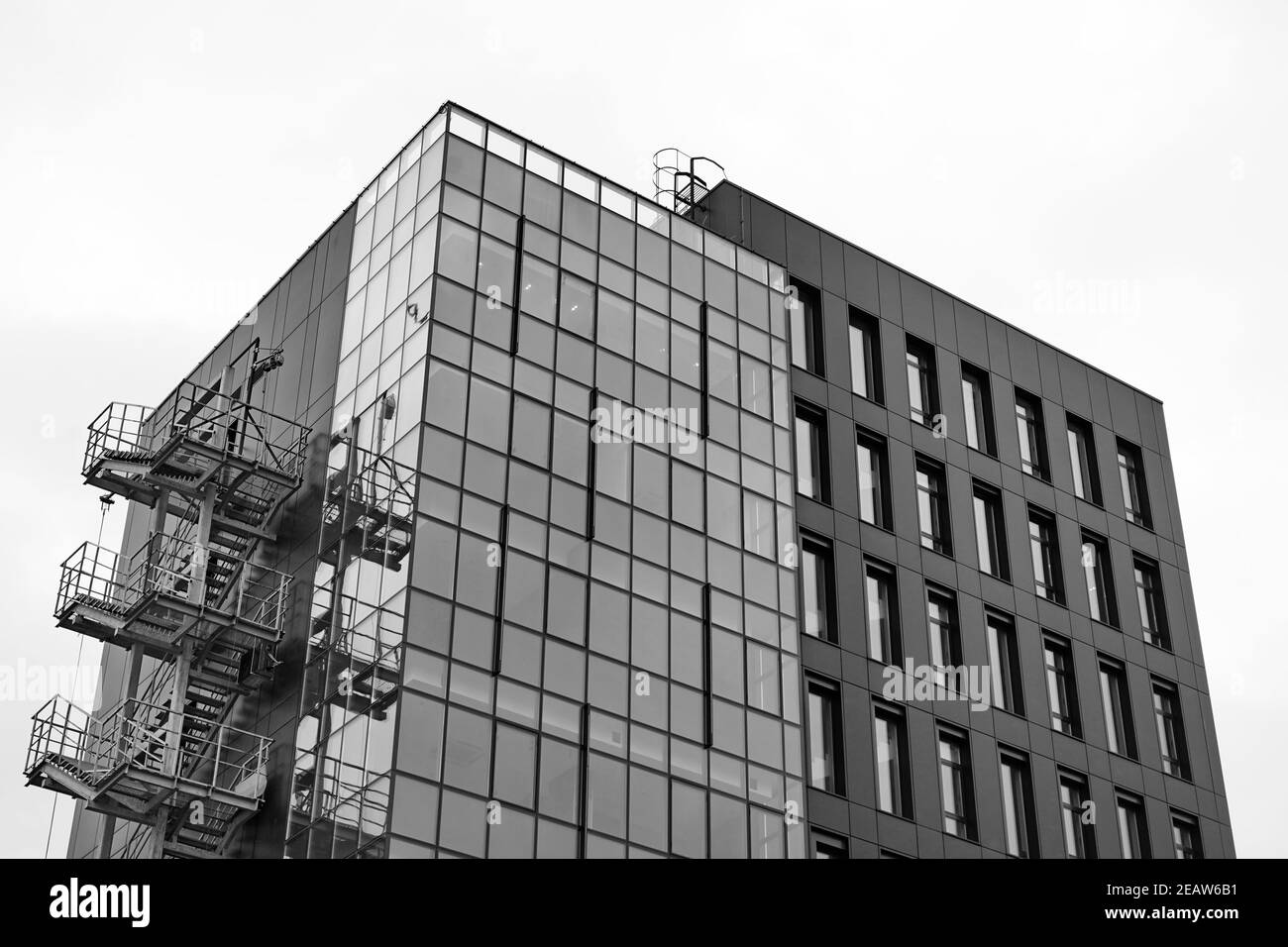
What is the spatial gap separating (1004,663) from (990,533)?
13.2 feet

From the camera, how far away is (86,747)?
38188 millimetres

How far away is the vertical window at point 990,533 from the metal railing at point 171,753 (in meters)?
21.0

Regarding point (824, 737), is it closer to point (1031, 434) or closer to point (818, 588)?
point (818, 588)

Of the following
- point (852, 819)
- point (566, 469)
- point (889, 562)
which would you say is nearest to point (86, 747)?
point (566, 469)

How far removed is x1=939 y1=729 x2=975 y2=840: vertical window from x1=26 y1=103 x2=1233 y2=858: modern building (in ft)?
0.41

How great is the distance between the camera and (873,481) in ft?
155

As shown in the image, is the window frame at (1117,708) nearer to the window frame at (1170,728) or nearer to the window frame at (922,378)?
the window frame at (1170,728)

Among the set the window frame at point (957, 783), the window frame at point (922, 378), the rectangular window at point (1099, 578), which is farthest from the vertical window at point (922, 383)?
the window frame at point (957, 783)

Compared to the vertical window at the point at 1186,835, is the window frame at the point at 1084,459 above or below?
above

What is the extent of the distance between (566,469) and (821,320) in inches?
466

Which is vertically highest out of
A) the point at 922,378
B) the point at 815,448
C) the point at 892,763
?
the point at 922,378

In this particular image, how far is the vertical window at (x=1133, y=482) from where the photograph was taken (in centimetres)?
5422

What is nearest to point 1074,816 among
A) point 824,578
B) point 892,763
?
point 892,763
